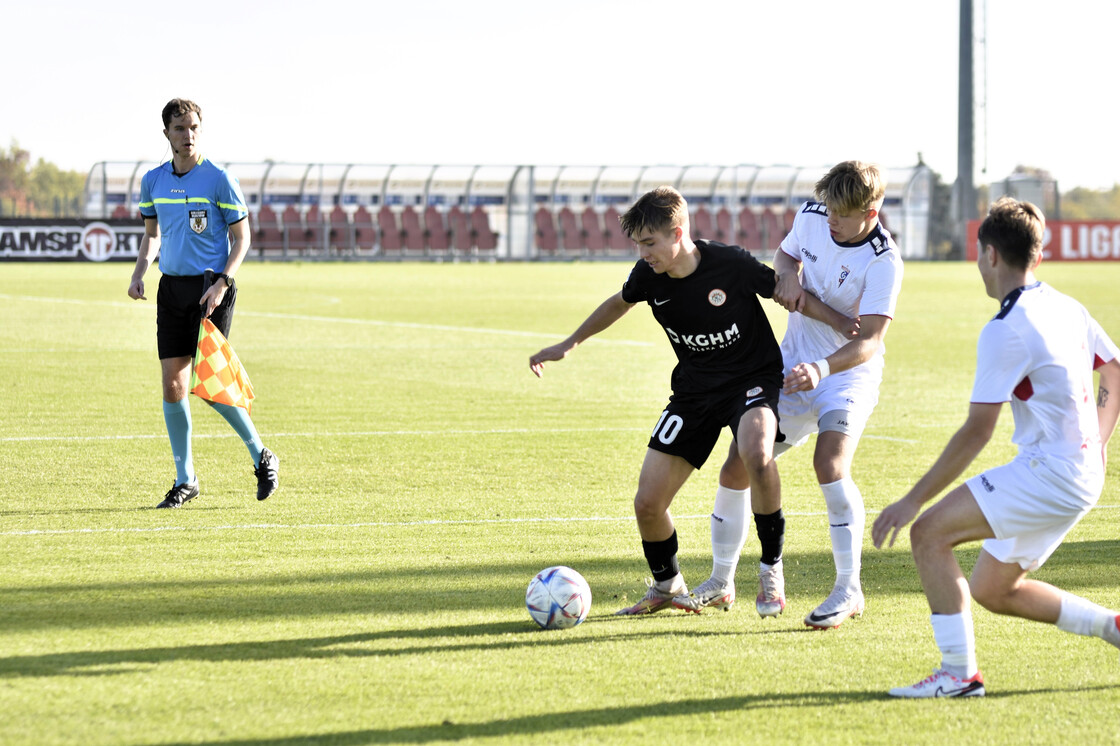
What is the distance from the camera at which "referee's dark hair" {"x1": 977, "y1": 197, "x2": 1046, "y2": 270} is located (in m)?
3.88

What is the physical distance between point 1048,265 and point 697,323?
42014 millimetres

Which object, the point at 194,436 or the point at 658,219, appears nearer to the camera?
the point at 658,219

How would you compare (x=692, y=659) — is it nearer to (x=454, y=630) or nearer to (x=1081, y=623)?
(x=454, y=630)

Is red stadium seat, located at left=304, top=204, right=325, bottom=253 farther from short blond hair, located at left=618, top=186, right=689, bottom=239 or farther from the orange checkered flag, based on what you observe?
Result: short blond hair, located at left=618, top=186, right=689, bottom=239

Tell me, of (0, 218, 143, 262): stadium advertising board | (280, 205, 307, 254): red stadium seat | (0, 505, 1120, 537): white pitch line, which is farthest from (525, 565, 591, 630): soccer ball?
(280, 205, 307, 254): red stadium seat

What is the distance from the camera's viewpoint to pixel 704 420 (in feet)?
16.3

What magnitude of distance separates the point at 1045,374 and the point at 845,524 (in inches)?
52.2

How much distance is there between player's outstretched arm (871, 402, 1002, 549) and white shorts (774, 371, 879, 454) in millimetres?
1227

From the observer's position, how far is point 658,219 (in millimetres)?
4750

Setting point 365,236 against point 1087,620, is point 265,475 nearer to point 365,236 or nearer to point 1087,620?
point 1087,620

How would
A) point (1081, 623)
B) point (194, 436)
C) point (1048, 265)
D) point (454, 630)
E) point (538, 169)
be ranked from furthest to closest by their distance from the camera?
1. point (538, 169)
2. point (1048, 265)
3. point (194, 436)
4. point (454, 630)
5. point (1081, 623)

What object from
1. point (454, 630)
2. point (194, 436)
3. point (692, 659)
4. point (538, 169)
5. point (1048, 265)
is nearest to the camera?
point (692, 659)

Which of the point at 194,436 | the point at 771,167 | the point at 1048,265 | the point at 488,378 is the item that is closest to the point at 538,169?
the point at 771,167

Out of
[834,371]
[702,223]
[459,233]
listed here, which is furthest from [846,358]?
[702,223]
